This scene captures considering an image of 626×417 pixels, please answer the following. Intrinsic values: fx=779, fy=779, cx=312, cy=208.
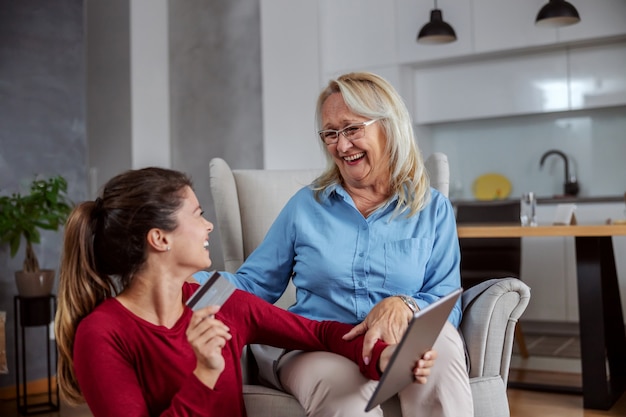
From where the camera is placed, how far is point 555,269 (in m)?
5.00

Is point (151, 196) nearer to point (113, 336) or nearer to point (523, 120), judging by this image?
point (113, 336)

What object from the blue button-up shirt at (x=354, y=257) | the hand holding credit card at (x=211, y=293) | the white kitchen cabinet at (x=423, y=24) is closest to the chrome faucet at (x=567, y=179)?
the white kitchen cabinet at (x=423, y=24)

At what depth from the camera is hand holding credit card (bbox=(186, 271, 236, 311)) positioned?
1.26 m

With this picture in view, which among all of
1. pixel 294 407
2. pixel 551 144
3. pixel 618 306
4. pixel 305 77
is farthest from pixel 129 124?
pixel 294 407

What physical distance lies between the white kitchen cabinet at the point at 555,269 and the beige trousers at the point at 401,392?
3.55m

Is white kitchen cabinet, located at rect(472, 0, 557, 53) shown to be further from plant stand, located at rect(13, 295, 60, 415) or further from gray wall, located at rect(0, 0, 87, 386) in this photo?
plant stand, located at rect(13, 295, 60, 415)

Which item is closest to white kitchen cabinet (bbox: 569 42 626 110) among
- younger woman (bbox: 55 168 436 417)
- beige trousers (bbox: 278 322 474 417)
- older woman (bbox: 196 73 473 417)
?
older woman (bbox: 196 73 473 417)

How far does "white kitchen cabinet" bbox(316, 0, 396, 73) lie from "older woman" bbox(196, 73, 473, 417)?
3729 mm

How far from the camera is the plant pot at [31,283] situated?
11.6ft

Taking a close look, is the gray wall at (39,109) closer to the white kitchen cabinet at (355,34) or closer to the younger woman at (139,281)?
the white kitchen cabinet at (355,34)

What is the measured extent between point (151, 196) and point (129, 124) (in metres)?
4.22

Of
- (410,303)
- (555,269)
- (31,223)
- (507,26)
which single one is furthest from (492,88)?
(410,303)

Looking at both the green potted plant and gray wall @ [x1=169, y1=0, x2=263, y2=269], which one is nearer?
the green potted plant

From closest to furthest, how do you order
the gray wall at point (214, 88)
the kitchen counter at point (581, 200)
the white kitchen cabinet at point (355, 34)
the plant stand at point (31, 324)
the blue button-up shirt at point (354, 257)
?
1. the blue button-up shirt at point (354, 257)
2. the plant stand at point (31, 324)
3. the kitchen counter at point (581, 200)
4. the white kitchen cabinet at point (355, 34)
5. the gray wall at point (214, 88)
